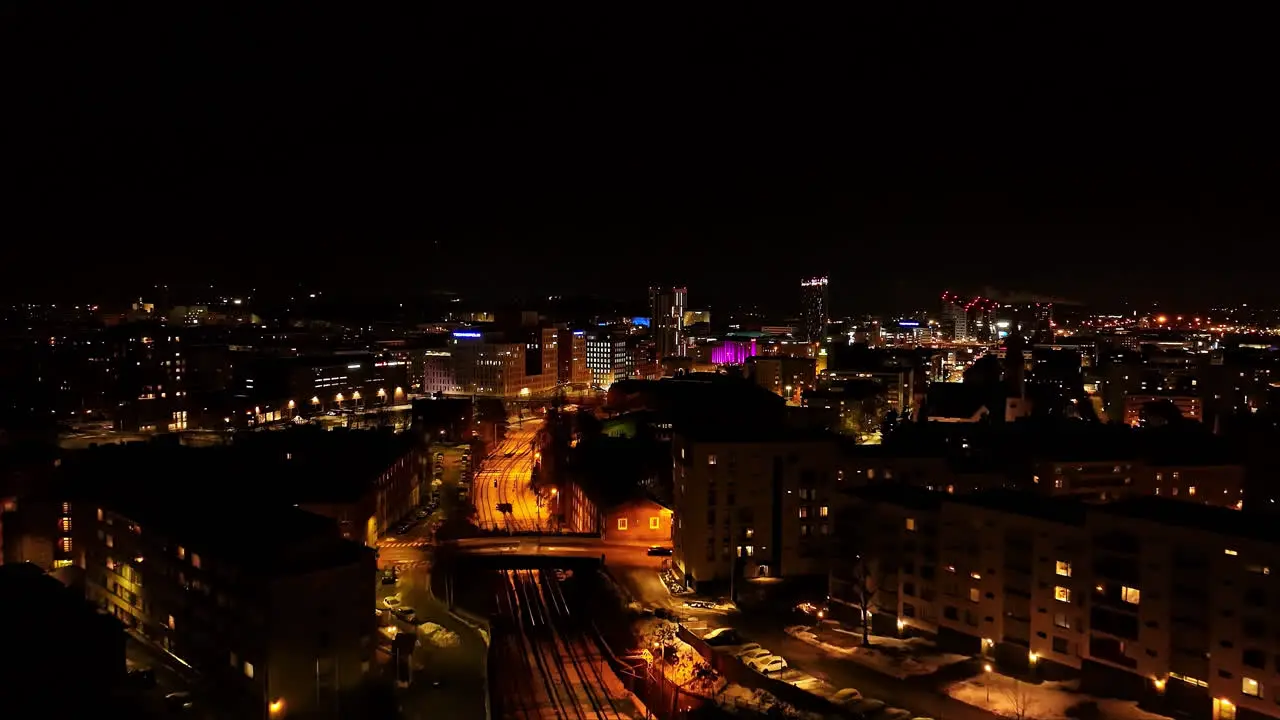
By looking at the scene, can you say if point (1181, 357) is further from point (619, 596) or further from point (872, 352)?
point (619, 596)

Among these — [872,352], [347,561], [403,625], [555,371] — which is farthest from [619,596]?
[872,352]

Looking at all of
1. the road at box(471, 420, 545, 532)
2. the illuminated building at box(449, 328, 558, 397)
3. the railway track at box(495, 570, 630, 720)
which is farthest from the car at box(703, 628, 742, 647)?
the illuminated building at box(449, 328, 558, 397)

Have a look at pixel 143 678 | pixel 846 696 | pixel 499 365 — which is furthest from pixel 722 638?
pixel 499 365

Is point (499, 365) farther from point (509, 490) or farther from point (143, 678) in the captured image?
point (143, 678)

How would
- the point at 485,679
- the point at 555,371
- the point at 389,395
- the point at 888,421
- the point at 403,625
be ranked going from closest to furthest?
1. the point at 485,679
2. the point at 403,625
3. the point at 888,421
4. the point at 389,395
5. the point at 555,371

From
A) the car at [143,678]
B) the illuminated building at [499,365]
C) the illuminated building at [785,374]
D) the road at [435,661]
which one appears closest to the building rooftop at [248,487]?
the car at [143,678]

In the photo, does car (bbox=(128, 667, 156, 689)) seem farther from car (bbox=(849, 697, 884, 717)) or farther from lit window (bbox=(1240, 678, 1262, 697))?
lit window (bbox=(1240, 678, 1262, 697))

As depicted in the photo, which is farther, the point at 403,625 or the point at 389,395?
the point at 389,395
